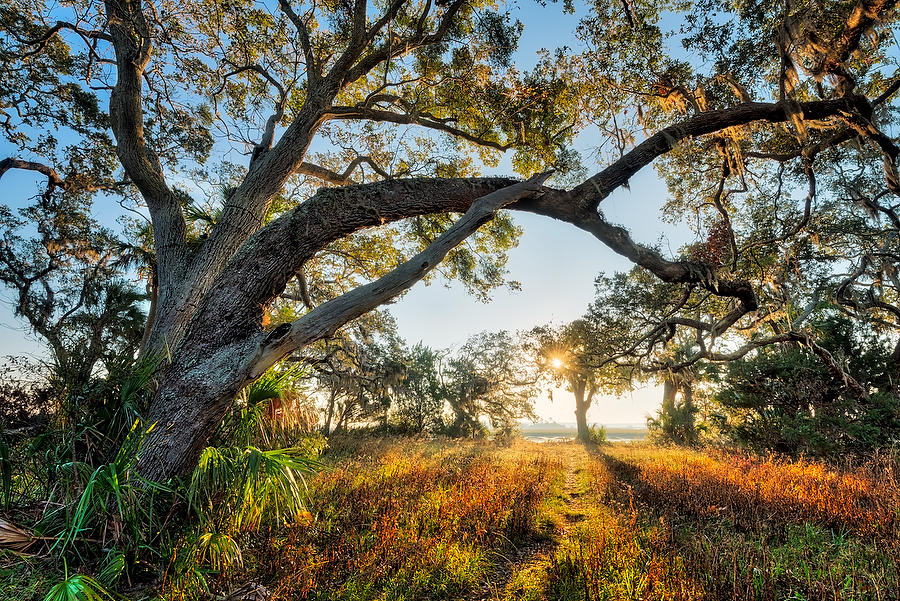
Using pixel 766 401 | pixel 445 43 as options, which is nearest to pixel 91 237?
pixel 445 43

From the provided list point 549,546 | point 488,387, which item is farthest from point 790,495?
point 488,387

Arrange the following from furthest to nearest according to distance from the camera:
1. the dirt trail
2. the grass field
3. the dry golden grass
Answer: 1. the dry golden grass
2. the dirt trail
3. the grass field

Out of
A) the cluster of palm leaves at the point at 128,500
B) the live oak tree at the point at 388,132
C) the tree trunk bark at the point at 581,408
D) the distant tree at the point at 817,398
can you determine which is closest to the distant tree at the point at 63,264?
the live oak tree at the point at 388,132

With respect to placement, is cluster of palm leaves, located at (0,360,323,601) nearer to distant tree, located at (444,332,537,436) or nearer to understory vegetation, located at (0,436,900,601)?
understory vegetation, located at (0,436,900,601)

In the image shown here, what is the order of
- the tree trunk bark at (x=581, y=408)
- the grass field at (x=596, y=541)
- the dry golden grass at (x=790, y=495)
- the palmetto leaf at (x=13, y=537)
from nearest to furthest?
1. the palmetto leaf at (x=13, y=537)
2. the grass field at (x=596, y=541)
3. the dry golden grass at (x=790, y=495)
4. the tree trunk bark at (x=581, y=408)

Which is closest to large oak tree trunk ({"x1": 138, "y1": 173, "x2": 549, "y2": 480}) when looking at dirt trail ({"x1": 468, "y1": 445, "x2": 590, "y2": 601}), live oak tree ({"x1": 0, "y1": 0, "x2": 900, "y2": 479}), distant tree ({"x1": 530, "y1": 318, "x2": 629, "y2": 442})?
live oak tree ({"x1": 0, "y1": 0, "x2": 900, "y2": 479})

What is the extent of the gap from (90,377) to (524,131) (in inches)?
324

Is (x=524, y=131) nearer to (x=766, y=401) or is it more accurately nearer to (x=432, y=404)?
(x=766, y=401)

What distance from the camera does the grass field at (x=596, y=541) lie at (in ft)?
9.32

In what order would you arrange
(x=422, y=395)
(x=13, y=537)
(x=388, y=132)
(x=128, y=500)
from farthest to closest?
(x=422, y=395), (x=388, y=132), (x=128, y=500), (x=13, y=537)

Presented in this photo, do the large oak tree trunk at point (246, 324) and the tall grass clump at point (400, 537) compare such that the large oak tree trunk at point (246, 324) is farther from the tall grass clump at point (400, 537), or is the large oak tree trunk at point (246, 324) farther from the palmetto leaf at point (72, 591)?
the tall grass clump at point (400, 537)

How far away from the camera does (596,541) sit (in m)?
3.63

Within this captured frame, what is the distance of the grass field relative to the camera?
2842 mm

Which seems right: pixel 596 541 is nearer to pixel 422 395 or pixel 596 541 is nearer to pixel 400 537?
pixel 400 537
